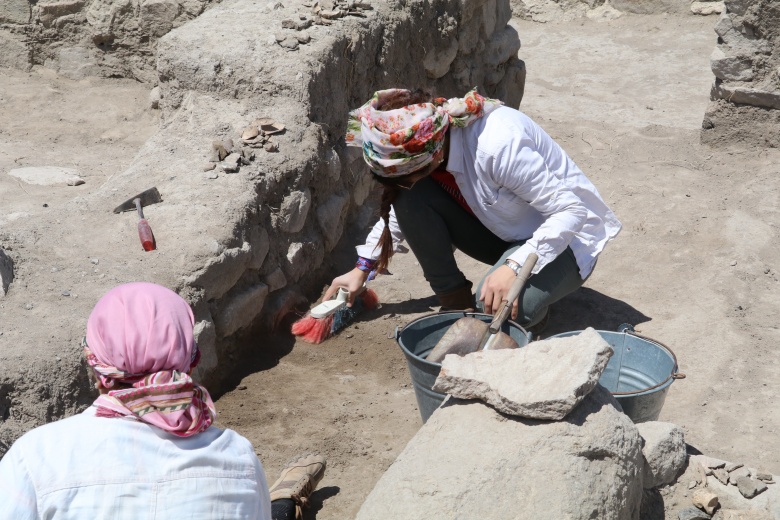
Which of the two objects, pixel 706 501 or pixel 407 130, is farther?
pixel 407 130

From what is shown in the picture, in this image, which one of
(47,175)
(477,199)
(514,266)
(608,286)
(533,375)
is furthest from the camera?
(47,175)

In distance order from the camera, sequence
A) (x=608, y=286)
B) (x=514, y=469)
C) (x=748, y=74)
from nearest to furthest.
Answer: (x=514, y=469), (x=608, y=286), (x=748, y=74)

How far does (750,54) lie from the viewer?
17.3ft

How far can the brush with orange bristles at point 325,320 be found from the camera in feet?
11.9

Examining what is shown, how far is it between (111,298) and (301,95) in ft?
8.00

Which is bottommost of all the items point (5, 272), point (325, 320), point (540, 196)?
point (325, 320)

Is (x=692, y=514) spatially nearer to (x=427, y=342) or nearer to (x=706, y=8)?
(x=427, y=342)

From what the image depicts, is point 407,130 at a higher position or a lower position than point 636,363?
higher

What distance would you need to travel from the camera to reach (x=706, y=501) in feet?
8.39

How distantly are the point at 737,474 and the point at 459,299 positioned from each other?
144 centimetres

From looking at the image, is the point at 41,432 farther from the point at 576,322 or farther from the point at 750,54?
the point at 750,54

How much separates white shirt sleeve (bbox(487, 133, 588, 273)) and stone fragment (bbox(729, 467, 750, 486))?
947 millimetres

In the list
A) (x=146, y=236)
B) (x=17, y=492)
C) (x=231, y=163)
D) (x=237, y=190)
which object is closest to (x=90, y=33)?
(x=231, y=163)

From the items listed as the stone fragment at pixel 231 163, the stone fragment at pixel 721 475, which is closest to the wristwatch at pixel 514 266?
the stone fragment at pixel 721 475
